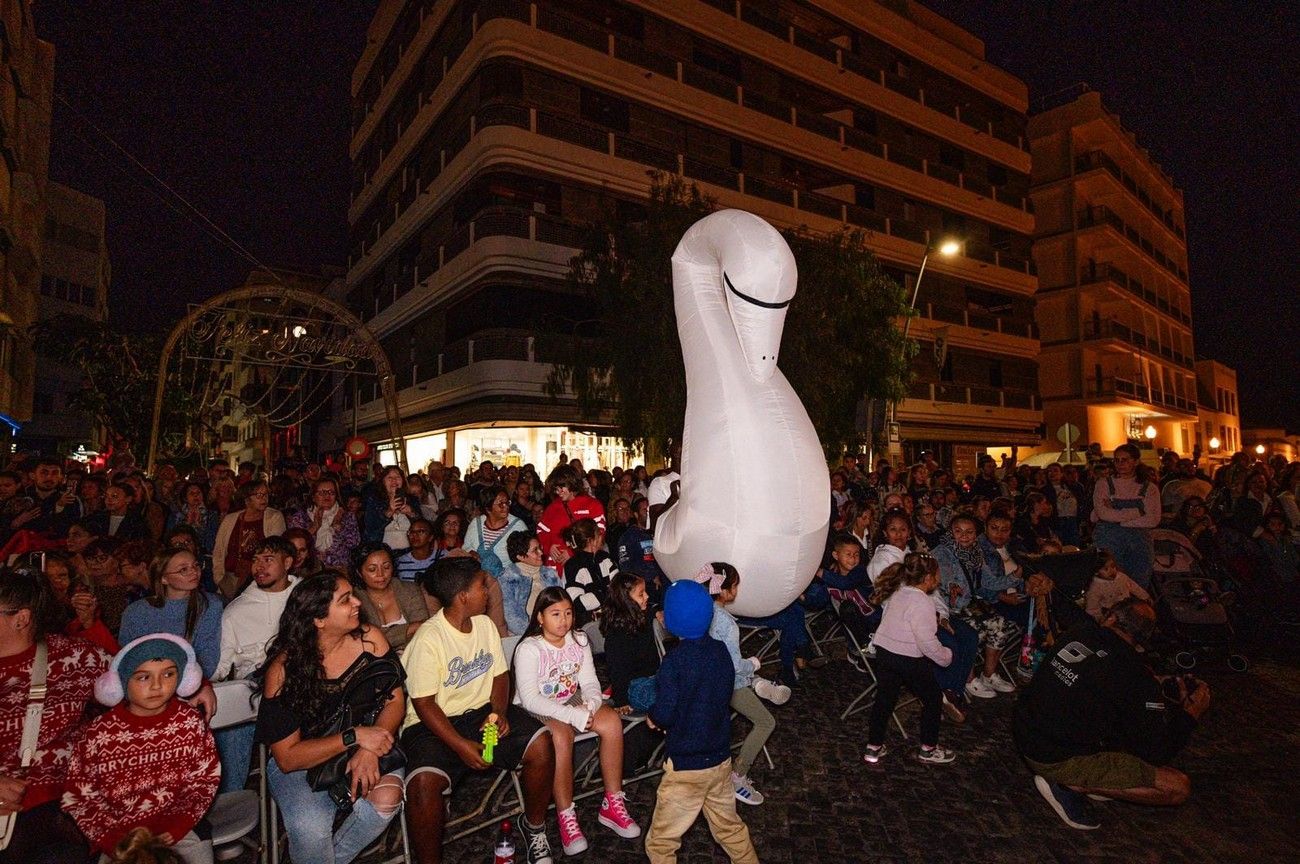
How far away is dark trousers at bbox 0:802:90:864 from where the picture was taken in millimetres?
2689

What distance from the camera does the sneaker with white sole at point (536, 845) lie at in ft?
11.2

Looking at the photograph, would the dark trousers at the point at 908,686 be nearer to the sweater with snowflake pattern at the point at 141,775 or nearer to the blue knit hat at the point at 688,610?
the blue knit hat at the point at 688,610

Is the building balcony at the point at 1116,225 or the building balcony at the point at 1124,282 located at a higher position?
the building balcony at the point at 1116,225

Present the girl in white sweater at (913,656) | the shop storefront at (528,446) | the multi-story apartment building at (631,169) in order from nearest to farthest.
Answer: the girl in white sweater at (913,656) < the multi-story apartment building at (631,169) < the shop storefront at (528,446)

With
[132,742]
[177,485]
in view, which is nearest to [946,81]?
[177,485]

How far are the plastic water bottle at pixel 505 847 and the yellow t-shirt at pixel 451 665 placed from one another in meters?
0.60

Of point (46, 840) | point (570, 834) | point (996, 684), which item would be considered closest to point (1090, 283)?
point (996, 684)

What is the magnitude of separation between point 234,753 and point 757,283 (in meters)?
4.29

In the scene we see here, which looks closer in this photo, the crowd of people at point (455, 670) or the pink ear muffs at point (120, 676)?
the pink ear muffs at point (120, 676)

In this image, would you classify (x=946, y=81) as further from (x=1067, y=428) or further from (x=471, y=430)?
(x=471, y=430)

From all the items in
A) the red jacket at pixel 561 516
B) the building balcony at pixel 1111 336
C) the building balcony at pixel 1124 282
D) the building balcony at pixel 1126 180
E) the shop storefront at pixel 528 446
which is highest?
the building balcony at pixel 1126 180

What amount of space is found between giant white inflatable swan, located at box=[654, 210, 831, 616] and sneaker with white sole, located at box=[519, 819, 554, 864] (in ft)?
6.99

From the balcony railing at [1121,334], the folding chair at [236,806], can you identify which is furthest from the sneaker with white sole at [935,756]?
the balcony railing at [1121,334]

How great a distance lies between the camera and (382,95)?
23.5 m
